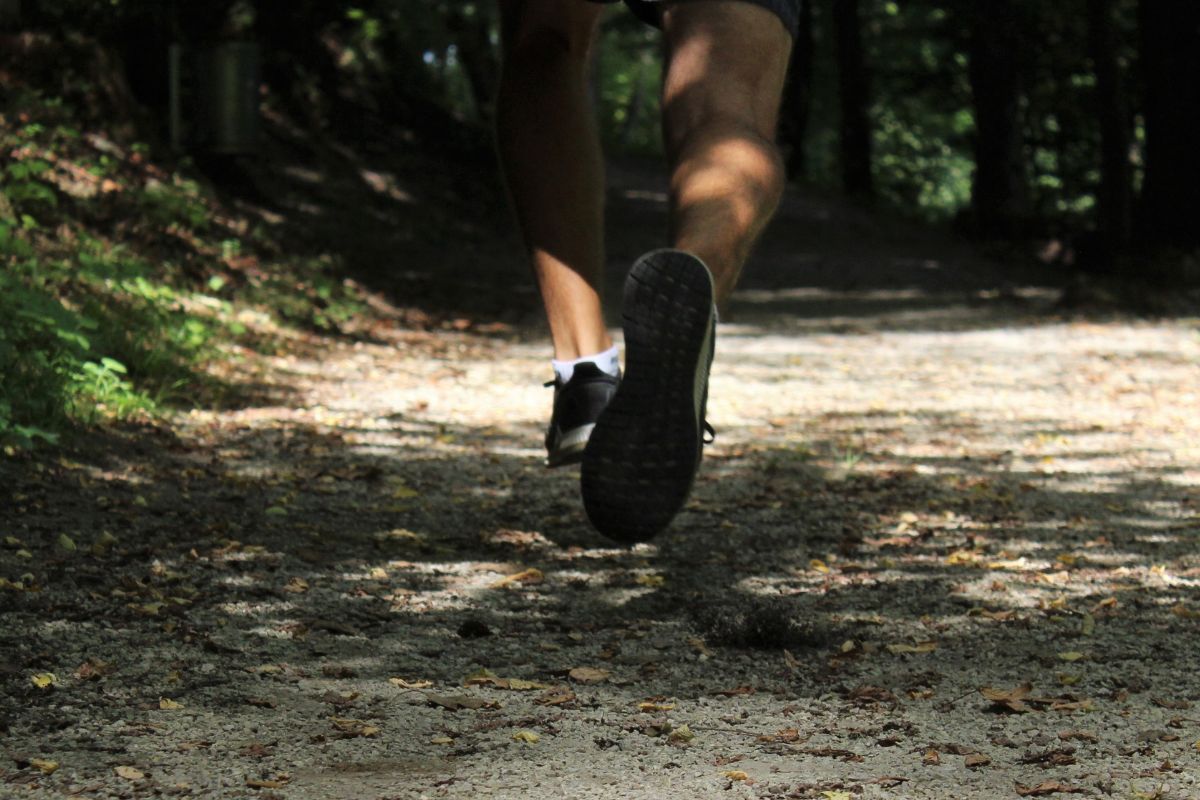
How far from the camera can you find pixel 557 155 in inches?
122

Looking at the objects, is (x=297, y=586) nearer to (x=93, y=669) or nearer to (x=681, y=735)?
(x=93, y=669)

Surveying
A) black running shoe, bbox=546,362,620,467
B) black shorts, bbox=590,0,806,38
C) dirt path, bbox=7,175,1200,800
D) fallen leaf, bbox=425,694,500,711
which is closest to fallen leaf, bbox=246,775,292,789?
dirt path, bbox=7,175,1200,800

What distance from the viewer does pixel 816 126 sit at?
103 ft

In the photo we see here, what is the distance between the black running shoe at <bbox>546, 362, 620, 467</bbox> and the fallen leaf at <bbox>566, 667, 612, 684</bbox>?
1.69 ft

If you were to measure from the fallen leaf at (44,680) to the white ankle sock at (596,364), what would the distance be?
1.15 m

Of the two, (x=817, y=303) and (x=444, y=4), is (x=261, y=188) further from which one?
(x=817, y=303)

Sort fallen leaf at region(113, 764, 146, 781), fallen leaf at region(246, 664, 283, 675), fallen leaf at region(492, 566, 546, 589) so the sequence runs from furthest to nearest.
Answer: fallen leaf at region(492, 566, 546, 589) < fallen leaf at region(246, 664, 283, 675) < fallen leaf at region(113, 764, 146, 781)

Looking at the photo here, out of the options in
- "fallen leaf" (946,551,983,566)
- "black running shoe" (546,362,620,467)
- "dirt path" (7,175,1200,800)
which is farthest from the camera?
"fallen leaf" (946,551,983,566)

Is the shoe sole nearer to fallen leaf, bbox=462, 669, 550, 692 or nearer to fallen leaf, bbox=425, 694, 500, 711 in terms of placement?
fallen leaf, bbox=462, 669, 550, 692

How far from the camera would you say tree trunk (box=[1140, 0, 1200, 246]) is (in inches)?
462

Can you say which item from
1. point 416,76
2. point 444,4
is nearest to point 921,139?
point 416,76

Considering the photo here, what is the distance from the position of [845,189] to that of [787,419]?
1757cm

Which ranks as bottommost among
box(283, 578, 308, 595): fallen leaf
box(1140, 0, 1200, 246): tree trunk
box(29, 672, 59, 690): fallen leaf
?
box(283, 578, 308, 595): fallen leaf

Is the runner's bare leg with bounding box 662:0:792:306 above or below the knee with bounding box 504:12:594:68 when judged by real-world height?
below
